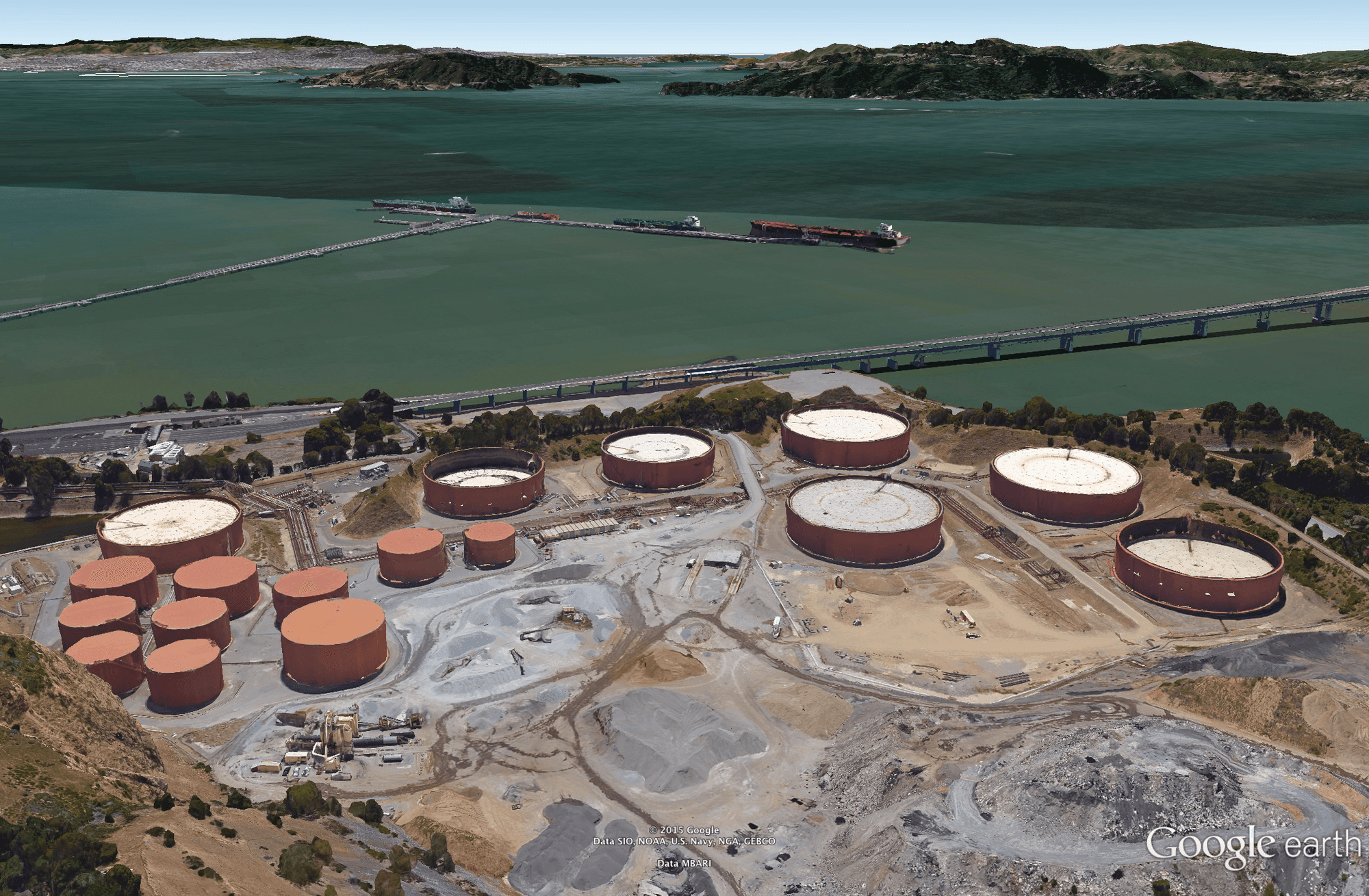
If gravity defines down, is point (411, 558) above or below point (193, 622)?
above

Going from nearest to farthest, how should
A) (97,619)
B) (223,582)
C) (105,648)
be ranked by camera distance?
1. (105,648)
2. (97,619)
3. (223,582)

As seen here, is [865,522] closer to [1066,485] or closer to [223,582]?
[1066,485]

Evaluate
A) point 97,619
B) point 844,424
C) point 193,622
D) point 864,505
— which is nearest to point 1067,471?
point 864,505

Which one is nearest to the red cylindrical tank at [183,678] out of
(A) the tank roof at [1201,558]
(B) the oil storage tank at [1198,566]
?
(B) the oil storage tank at [1198,566]

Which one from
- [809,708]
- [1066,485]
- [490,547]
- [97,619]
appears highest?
[1066,485]

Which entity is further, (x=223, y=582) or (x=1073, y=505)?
(x=1073, y=505)

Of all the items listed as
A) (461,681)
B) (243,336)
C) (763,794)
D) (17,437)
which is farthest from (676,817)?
(243,336)

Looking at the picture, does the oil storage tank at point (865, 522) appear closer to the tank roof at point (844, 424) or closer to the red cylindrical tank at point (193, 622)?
the tank roof at point (844, 424)

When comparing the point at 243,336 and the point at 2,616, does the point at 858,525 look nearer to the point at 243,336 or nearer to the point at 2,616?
the point at 2,616
